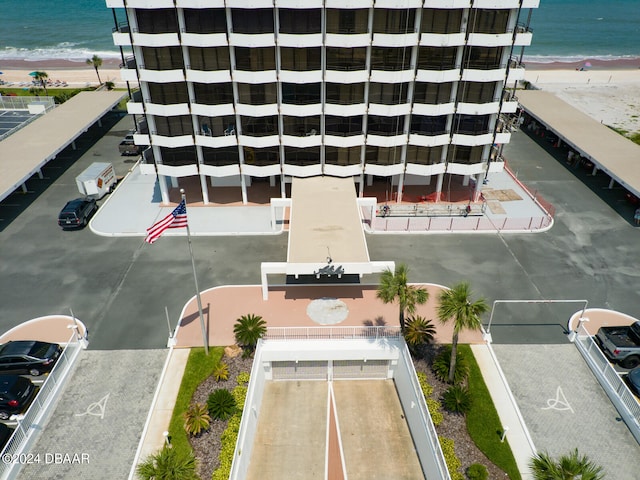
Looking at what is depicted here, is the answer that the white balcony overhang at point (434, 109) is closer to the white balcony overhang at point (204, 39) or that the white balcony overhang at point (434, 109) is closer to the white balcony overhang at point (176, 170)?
the white balcony overhang at point (204, 39)

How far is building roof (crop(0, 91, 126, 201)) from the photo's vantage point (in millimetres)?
44316

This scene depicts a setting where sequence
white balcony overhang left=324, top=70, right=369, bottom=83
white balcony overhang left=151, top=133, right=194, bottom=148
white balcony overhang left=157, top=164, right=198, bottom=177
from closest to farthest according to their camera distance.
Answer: white balcony overhang left=324, top=70, right=369, bottom=83, white balcony overhang left=151, top=133, right=194, bottom=148, white balcony overhang left=157, top=164, right=198, bottom=177

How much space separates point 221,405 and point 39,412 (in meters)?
10.3

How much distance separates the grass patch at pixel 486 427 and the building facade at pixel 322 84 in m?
24.3

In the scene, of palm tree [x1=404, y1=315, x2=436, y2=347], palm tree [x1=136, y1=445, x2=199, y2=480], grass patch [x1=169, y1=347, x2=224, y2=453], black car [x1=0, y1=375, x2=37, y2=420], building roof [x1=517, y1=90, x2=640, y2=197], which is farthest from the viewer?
building roof [x1=517, y1=90, x2=640, y2=197]

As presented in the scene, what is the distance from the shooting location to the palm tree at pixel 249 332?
29.0 meters

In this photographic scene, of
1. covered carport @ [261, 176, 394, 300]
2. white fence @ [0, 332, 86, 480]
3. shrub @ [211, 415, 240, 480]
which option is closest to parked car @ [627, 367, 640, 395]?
covered carport @ [261, 176, 394, 300]

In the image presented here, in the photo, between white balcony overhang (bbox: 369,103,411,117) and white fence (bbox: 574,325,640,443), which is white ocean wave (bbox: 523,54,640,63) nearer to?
white balcony overhang (bbox: 369,103,411,117)

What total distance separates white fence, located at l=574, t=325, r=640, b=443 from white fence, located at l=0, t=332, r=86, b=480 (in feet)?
110

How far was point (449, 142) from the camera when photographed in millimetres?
44188

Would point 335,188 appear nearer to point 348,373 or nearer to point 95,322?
point 348,373

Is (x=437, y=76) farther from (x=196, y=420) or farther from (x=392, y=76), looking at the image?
(x=196, y=420)

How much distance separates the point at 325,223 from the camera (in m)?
37.2

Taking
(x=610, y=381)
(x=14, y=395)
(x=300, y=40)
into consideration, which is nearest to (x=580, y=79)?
(x=300, y=40)
